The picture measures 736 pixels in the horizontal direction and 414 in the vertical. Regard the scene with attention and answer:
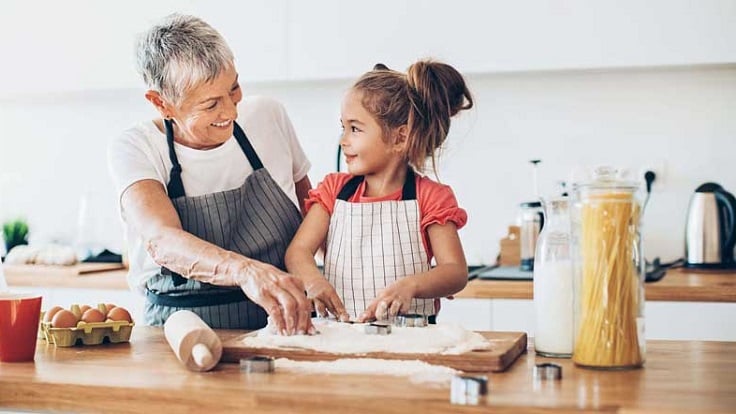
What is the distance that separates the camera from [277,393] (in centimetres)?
120

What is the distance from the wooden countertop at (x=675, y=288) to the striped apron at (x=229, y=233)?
91 centimetres

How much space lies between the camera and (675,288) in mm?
2609

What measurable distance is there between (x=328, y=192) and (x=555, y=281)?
0.67 meters

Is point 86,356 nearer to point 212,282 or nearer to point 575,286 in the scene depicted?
point 212,282

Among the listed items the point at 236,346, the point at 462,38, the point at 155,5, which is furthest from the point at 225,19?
the point at 236,346

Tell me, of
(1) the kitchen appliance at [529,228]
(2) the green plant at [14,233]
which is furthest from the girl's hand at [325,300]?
(2) the green plant at [14,233]

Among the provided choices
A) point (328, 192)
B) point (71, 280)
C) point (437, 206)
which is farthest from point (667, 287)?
point (71, 280)

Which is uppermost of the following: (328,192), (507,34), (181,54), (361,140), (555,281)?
(507,34)

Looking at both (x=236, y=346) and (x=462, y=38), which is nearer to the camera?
(x=236, y=346)

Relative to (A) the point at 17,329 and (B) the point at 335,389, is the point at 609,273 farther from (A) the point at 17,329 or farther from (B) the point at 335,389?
(A) the point at 17,329

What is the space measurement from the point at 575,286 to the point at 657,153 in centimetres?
186

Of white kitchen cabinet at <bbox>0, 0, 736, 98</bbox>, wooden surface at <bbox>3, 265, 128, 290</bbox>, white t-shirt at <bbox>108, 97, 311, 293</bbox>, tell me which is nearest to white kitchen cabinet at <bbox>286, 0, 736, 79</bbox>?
white kitchen cabinet at <bbox>0, 0, 736, 98</bbox>

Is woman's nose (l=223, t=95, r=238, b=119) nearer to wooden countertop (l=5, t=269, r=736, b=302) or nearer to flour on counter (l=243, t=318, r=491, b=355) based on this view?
flour on counter (l=243, t=318, r=491, b=355)

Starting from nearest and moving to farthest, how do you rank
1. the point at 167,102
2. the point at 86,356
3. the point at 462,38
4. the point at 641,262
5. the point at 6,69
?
the point at 641,262
the point at 86,356
the point at 167,102
the point at 462,38
the point at 6,69
